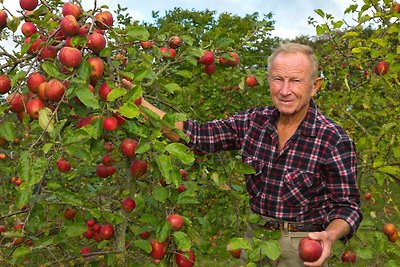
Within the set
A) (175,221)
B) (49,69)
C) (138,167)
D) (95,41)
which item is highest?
(95,41)

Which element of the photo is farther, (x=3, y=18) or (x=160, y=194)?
(x=3, y=18)

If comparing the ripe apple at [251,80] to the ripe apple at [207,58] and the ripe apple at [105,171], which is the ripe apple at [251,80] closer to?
the ripe apple at [207,58]

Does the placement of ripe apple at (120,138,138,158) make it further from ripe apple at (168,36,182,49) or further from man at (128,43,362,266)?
ripe apple at (168,36,182,49)

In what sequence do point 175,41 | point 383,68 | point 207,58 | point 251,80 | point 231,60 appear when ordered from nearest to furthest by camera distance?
point 175,41, point 207,58, point 231,60, point 251,80, point 383,68

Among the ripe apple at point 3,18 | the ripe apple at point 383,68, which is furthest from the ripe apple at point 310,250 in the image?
the ripe apple at point 383,68

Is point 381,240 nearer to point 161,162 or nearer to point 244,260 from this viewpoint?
point 244,260

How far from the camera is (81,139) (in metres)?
1.86

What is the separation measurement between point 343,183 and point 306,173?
159 millimetres

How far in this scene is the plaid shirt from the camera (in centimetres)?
231

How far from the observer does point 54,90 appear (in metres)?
1.96

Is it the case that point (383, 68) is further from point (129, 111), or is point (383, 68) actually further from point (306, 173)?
point (129, 111)

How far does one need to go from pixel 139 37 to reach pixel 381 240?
4.50ft

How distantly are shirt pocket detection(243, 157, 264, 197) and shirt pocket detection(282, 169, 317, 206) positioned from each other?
13cm

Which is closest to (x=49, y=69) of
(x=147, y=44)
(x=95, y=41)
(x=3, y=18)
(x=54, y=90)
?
(x=54, y=90)
